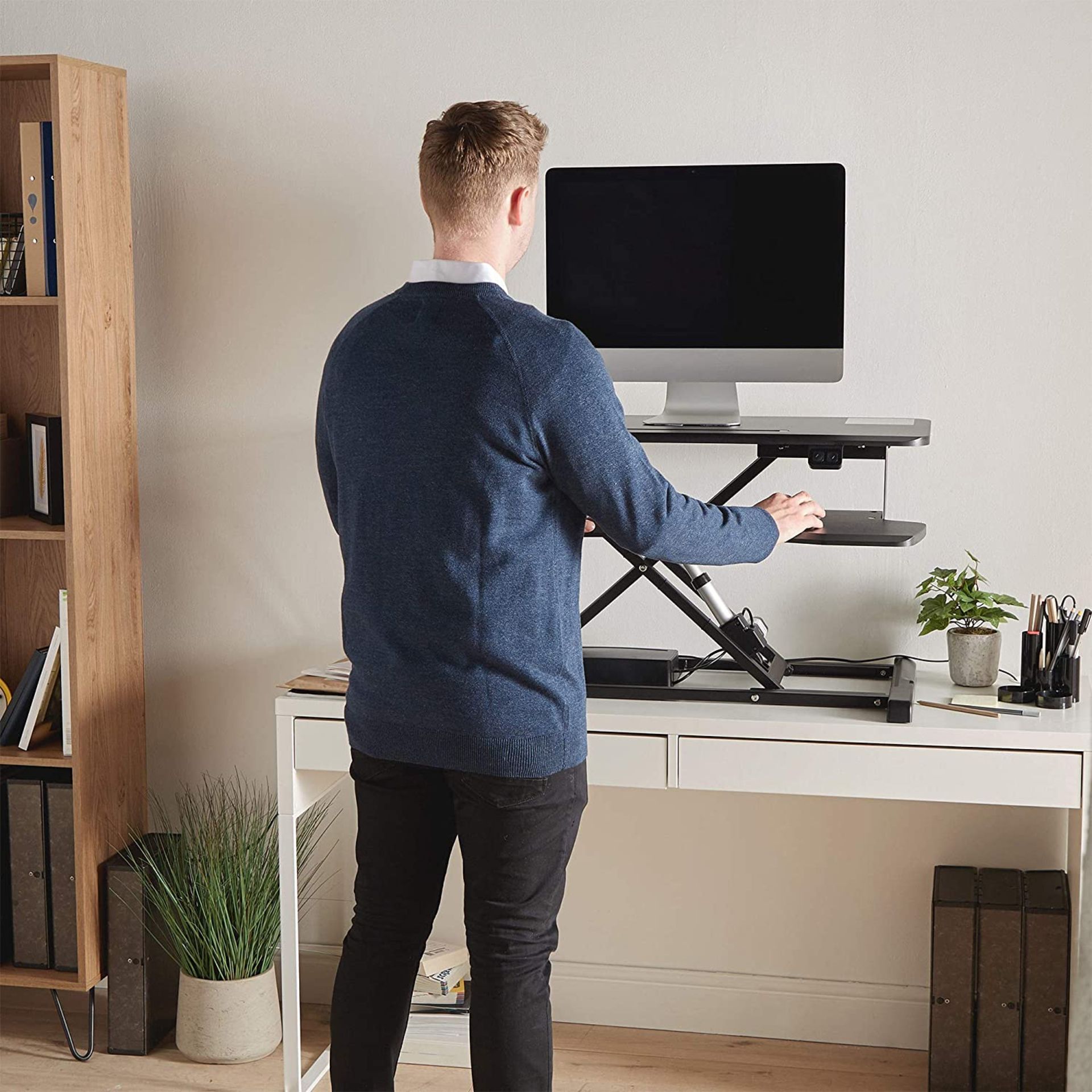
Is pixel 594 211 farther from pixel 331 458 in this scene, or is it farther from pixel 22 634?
pixel 22 634

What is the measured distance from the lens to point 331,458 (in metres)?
1.81

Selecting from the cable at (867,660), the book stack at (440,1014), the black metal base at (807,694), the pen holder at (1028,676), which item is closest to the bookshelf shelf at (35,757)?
the book stack at (440,1014)

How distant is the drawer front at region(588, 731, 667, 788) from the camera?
2.29 m

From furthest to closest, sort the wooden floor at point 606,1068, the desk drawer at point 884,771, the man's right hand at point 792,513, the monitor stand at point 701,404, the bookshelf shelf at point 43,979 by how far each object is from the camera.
A: the bookshelf shelf at point 43,979 < the wooden floor at point 606,1068 < the monitor stand at point 701,404 < the desk drawer at point 884,771 < the man's right hand at point 792,513

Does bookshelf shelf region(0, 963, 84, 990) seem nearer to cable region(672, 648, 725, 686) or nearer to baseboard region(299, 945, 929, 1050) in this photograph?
baseboard region(299, 945, 929, 1050)

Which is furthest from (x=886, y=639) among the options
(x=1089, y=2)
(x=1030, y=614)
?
(x=1089, y=2)

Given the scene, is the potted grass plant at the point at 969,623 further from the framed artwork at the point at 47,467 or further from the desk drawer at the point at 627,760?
the framed artwork at the point at 47,467

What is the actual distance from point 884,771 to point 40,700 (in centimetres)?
162

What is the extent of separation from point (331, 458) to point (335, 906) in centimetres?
142

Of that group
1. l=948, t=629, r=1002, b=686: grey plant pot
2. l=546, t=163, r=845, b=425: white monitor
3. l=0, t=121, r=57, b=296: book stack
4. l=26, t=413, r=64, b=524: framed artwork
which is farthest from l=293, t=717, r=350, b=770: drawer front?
l=948, t=629, r=1002, b=686: grey plant pot

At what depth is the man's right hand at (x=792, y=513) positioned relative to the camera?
1953mm

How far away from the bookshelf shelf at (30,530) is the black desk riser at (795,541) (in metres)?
1.03

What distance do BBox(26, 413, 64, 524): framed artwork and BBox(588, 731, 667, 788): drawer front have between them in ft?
3.74

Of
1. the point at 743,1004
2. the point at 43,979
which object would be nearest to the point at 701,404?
the point at 743,1004
